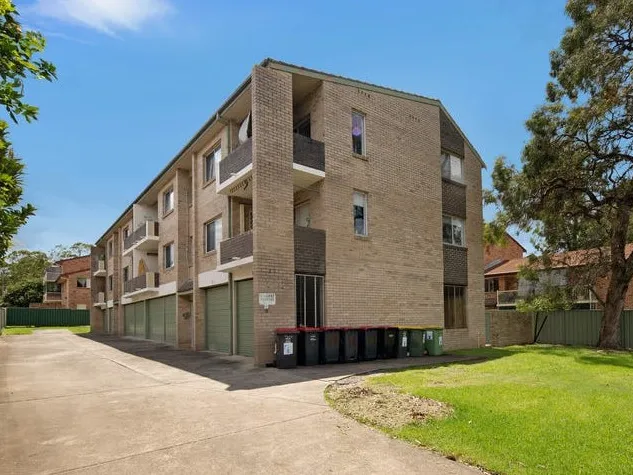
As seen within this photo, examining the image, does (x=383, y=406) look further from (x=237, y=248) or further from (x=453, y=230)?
(x=453, y=230)

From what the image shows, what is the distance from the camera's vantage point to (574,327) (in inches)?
955

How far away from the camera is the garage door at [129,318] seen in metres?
32.7

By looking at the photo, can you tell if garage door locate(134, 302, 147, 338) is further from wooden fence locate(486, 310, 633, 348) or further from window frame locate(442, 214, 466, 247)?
wooden fence locate(486, 310, 633, 348)

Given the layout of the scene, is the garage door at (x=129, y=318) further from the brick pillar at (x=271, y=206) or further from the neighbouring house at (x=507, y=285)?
the neighbouring house at (x=507, y=285)

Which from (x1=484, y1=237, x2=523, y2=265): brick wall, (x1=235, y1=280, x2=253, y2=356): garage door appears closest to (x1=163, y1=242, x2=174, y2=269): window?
(x1=235, y1=280, x2=253, y2=356): garage door

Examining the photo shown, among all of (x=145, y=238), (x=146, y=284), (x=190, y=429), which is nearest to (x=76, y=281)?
(x=145, y=238)

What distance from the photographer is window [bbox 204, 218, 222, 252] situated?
19.0 metres

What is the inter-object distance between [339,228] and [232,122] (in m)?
5.68

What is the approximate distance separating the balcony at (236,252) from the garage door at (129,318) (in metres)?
19.1

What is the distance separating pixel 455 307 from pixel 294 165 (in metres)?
9.78

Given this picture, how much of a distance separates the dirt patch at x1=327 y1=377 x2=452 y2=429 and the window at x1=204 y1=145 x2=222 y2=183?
40.0 feet

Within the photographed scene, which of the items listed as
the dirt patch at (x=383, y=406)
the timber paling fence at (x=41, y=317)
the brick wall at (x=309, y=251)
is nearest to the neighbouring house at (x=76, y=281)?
the timber paling fence at (x=41, y=317)

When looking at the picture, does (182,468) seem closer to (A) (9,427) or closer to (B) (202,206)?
(A) (9,427)

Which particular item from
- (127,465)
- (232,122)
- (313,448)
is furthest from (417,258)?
(127,465)
